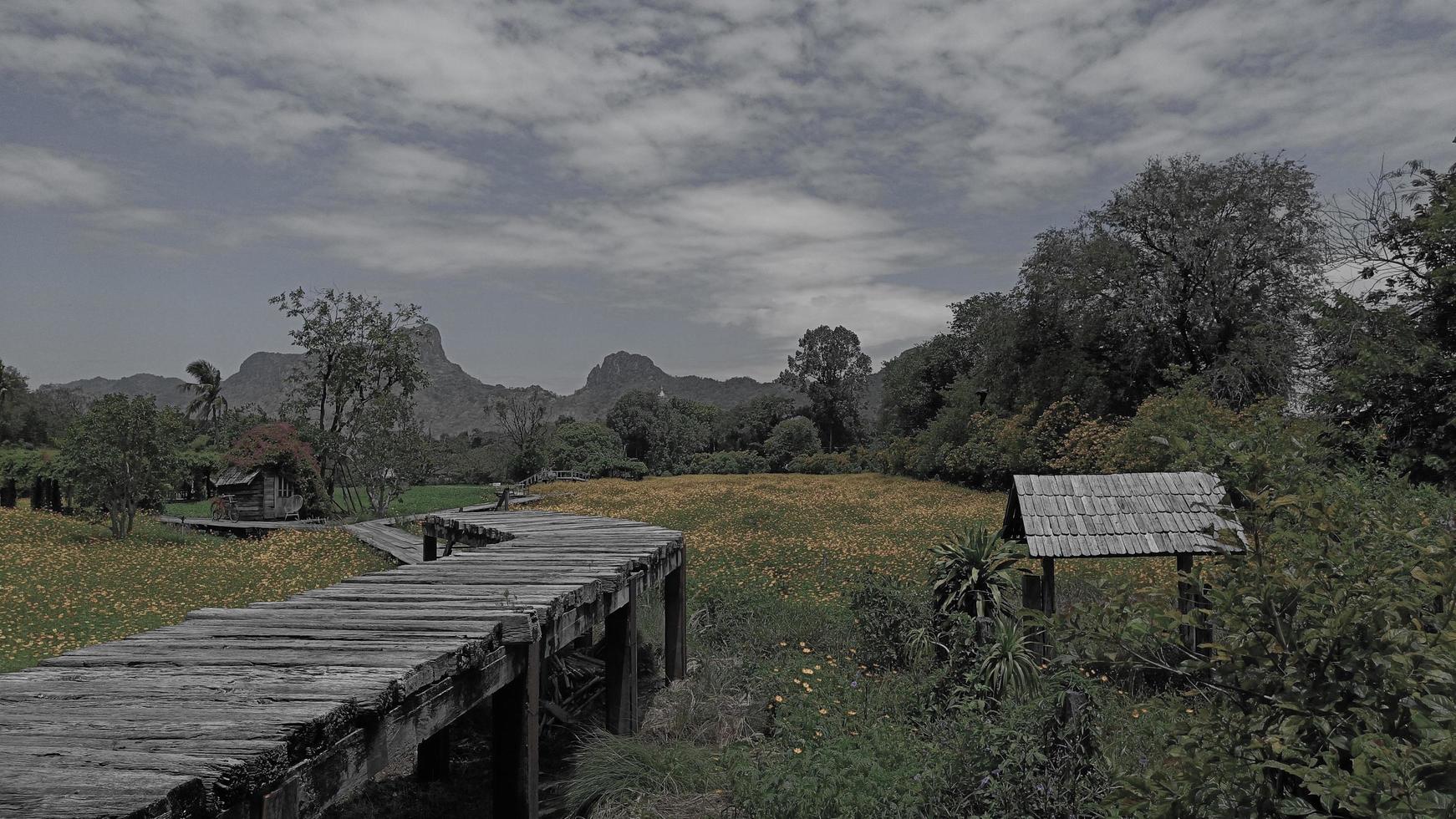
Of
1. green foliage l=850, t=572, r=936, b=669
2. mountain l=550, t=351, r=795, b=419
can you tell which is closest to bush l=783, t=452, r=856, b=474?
green foliage l=850, t=572, r=936, b=669

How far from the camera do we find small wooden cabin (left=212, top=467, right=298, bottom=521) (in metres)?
26.4

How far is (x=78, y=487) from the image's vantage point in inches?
765

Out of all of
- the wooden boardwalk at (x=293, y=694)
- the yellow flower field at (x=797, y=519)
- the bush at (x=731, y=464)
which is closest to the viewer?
the wooden boardwalk at (x=293, y=694)

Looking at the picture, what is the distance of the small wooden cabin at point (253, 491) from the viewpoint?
2642cm

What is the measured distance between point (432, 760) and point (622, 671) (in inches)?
73.8

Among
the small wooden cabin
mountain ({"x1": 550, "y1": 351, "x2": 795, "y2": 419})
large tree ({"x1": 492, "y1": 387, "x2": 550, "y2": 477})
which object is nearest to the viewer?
the small wooden cabin

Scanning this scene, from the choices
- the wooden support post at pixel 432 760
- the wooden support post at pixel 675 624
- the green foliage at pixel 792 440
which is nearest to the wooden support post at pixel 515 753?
the wooden support post at pixel 432 760

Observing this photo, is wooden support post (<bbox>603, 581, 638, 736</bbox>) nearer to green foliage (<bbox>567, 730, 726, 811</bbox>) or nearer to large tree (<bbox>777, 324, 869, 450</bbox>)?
green foliage (<bbox>567, 730, 726, 811</bbox>)

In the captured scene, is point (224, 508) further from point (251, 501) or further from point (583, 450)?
point (583, 450)

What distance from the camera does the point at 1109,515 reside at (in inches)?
331

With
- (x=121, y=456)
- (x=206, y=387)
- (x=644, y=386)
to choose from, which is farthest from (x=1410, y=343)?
(x=644, y=386)

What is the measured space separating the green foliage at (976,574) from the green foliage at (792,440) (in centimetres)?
4872

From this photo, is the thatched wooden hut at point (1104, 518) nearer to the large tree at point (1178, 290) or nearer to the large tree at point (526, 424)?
the large tree at point (1178, 290)

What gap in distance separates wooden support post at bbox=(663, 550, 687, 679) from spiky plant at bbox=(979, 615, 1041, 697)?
300 centimetres
